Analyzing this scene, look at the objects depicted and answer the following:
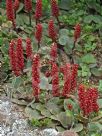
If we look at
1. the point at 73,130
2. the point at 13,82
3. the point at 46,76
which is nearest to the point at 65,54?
the point at 46,76

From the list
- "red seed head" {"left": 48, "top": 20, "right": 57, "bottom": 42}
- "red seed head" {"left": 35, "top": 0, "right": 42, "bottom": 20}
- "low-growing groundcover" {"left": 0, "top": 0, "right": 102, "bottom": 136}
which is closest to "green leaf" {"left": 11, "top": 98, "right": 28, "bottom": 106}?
"low-growing groundcover" {"left": 0, "top": 0, "right": 102, "bottom": 136}

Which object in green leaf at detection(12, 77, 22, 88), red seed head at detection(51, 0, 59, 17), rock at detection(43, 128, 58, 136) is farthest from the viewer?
red seed head at detection(51, 0, 59, 17)

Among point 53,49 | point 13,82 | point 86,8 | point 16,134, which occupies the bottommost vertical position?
point 16,134

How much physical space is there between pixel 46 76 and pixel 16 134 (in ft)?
4.58

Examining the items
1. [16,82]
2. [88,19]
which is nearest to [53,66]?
[16,82]

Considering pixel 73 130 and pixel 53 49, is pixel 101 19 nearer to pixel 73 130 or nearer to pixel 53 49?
pixel 53 49

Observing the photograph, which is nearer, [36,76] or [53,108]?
[36,76]

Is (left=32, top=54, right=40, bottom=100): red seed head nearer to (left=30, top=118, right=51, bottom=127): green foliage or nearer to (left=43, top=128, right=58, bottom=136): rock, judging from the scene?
(left=30, top=118, right=51, bottom=127): green foliage

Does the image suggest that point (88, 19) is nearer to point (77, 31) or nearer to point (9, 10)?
point (77, 31)

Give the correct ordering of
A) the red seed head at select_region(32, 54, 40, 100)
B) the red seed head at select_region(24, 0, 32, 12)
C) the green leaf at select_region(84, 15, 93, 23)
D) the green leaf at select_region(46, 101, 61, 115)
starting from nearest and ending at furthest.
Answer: the red seed head at select_region(32, 54, 40, 100) < the green leaf at select_region(46, 101, 61, 115) < the red seed head at select_region(24, 0, 32, 12) < the green leaf at select_region(84, 15, 93, 23)

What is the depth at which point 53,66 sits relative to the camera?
7176mm

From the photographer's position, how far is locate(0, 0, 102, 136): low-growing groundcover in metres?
6.94

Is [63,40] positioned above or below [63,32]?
below

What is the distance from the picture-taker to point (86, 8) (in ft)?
30.9
